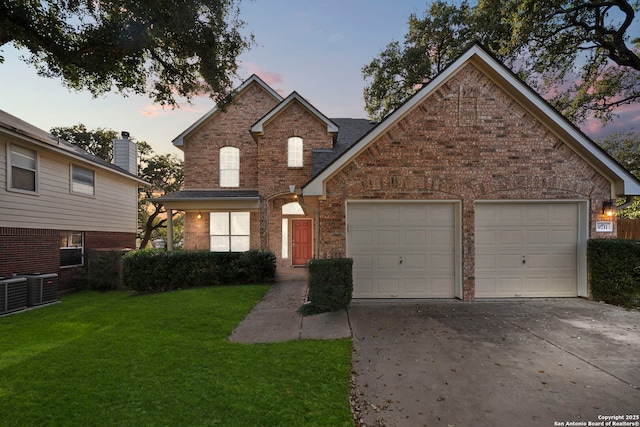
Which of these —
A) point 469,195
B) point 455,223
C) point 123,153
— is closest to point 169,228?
point 123,153

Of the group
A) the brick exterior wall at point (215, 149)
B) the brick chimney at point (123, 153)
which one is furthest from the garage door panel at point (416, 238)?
the brick chimney at point (123, 153)

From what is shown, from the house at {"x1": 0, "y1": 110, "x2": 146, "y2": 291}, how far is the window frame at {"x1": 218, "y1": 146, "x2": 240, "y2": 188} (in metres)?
4.77

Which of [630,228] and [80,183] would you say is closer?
[80,183]

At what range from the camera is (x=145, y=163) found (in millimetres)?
26875

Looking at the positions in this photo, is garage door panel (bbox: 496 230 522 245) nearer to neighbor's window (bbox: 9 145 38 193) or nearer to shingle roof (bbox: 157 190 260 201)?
shingle roof (bbox: 157 190 260 201)

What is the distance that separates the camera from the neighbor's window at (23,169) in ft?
30.7

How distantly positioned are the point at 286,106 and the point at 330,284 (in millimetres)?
9316

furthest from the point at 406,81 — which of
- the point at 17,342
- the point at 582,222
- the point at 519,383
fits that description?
the point at 17,342

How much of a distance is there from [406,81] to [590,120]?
35.2ft

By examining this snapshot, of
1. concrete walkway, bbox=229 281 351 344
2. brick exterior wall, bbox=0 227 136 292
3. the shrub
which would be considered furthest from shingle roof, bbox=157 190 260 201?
concrete walkway, bbox=229 281 351 344

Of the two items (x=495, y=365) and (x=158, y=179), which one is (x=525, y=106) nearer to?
(x=495, y=365)

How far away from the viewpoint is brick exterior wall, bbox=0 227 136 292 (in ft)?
29.1

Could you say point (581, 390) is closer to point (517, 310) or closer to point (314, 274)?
point (517, 310)

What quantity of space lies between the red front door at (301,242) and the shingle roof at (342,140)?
11.6 feet
